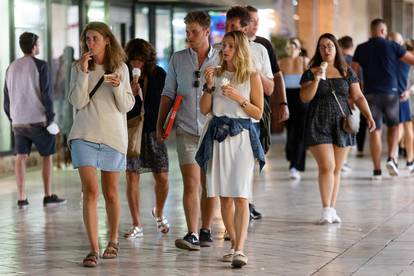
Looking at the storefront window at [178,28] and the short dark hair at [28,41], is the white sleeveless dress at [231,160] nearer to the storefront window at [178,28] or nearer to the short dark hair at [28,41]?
the short dark hair at [28,41]

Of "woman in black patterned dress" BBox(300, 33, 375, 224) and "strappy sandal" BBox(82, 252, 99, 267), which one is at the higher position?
"woman in black patterned dress" BBox(300, 33, 375, 224)

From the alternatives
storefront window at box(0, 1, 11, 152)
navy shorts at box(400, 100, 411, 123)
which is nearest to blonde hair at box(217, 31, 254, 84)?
storefront window at box(0, 1, 11, 152)

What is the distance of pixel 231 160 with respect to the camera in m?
8.69

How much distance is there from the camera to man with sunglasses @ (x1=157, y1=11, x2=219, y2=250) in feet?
31.2

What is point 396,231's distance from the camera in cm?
1044

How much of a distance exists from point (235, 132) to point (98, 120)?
3.57 feet

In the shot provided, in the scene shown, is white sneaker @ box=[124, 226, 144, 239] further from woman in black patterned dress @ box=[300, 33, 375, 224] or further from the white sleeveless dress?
woman in black patterned dress @ box=[300, 33, 375, 224]

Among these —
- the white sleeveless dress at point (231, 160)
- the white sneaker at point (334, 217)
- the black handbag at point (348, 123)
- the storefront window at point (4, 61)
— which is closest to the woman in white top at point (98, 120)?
the white sleeveless dress at point (231, 160)

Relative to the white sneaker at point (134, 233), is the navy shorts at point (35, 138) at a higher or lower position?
higher

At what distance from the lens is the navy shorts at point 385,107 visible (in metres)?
15.6

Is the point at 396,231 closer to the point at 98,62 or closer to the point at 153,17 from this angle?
the point at 98,62

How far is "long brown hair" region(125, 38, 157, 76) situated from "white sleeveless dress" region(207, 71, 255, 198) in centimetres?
150

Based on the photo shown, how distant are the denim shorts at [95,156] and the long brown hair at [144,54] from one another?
1372mm

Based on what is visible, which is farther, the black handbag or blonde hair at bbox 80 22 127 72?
the black handbag
